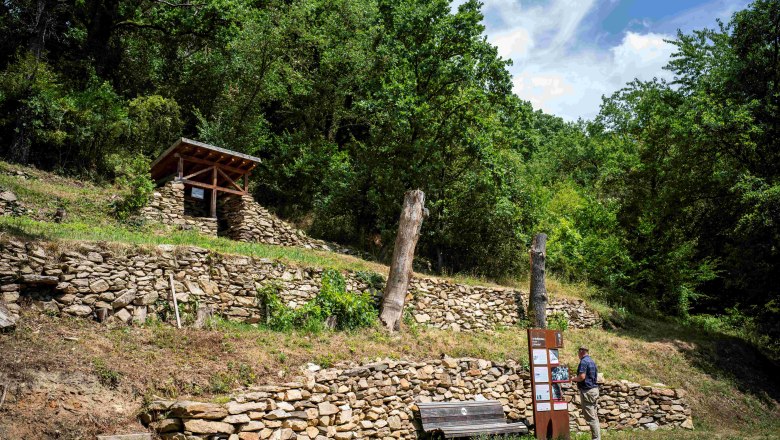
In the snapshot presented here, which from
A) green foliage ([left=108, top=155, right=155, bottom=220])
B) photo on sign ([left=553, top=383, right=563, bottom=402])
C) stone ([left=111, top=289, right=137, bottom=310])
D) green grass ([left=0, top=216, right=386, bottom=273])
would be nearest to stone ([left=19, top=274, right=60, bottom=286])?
stone ([left=111, top=289, right=137, bottom=310])

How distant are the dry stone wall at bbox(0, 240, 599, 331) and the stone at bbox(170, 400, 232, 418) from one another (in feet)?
11.8

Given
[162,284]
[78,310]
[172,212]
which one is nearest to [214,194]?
[172,212]

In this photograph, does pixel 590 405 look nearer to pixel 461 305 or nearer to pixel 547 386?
pixel 547 386

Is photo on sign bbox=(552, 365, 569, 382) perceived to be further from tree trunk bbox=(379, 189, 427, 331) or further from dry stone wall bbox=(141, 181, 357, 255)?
dry stone wall bbox=(141, 181, 357, 255)

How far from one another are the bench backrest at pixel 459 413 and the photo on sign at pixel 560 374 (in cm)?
131

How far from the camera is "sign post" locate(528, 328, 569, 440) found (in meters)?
9.91

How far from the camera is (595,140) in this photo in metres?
33.1

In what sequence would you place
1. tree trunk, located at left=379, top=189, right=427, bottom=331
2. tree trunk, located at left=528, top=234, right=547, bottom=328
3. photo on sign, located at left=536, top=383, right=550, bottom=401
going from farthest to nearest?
tree trunk, located at left=528, top=234, right=547, bottom=328
tree trunk, located at left=379, top=189, right=427, bottom=331
photo on sign, located at left=536, top=383, right=550, bottom=401

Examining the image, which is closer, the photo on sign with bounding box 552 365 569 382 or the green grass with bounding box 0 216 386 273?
the photo on sign with bounding box 552 365 569 382

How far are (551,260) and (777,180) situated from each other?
7906 mm

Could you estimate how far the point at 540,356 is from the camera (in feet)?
→ 33.7

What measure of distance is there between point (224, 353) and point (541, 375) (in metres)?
5.88

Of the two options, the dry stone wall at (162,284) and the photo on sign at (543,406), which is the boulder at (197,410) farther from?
the photo on sign at (543,406)

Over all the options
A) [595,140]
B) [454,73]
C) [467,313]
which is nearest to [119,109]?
[454,73]
